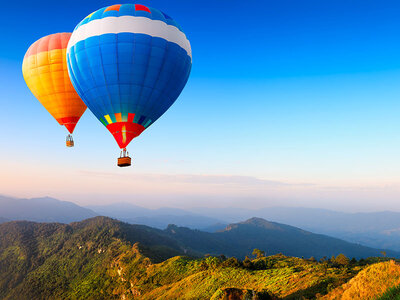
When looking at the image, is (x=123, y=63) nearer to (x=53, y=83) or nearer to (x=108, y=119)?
(x=108, y=119)

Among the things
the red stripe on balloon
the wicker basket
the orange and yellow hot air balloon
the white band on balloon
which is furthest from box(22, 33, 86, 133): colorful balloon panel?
the wicker basket

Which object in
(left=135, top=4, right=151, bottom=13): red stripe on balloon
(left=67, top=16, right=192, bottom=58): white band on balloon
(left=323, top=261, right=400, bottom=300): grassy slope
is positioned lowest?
(left=323, top=261, right=400, bottom=300): grassy slope

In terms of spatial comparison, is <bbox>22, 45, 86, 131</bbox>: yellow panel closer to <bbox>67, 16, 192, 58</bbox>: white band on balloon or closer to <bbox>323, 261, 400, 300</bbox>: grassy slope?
<bbox>67, 16, 192, 58</bbox>: white band on balloon

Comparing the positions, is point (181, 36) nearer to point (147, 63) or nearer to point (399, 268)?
point (147, 63)

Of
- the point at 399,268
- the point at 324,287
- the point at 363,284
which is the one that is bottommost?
the point at 324,287

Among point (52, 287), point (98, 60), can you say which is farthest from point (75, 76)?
point (52, 287)

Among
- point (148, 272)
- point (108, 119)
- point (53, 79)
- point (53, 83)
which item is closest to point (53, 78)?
point (53, 79)

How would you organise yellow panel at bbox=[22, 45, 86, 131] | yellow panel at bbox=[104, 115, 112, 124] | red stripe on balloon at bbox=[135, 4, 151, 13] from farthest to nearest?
yellow panel at bbox=[22, 45, 86, 131] < red stripe on balloon at bbox=[135, 4, 151, 13] < yellow panel at bbox=[104, 115, 112, 124]
